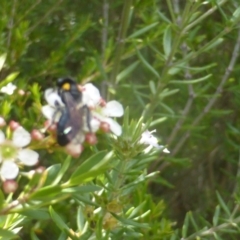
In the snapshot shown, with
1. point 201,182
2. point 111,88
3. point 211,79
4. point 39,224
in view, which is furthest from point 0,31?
point 201,182

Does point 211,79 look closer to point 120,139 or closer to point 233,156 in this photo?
point 233,156

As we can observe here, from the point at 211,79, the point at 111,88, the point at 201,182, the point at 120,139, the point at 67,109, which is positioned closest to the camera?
the point at 67,109

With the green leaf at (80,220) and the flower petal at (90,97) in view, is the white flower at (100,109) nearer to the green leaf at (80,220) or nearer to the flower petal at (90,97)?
the flower petal at (90,97)

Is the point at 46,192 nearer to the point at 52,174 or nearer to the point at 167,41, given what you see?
the point at 52,174

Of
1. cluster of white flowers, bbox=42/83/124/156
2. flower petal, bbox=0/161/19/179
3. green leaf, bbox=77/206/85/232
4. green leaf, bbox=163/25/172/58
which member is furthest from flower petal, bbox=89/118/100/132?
green leaf, bbox=163/25/172/58

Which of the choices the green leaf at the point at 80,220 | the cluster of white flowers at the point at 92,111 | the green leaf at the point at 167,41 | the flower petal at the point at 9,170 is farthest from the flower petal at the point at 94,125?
the green leaf at the point at 167,41

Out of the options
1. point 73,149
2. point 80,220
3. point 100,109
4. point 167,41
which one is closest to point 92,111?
point 100,109
